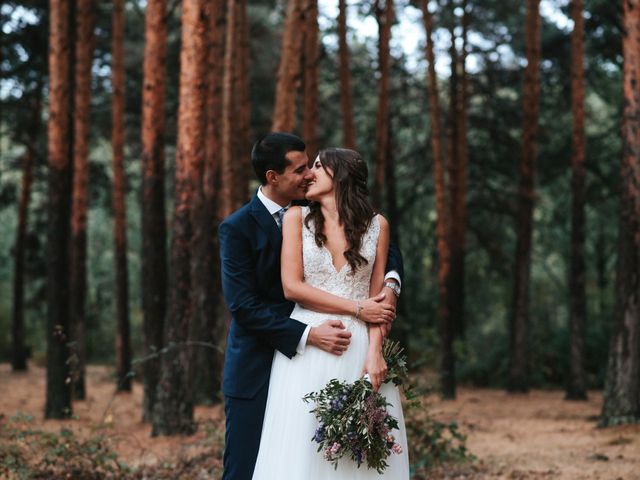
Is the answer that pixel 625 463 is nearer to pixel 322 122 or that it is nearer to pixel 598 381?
pixel 598 381

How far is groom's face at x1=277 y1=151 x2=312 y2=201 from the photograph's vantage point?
16.2ft

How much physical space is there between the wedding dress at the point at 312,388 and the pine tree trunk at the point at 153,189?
8259 millimetres

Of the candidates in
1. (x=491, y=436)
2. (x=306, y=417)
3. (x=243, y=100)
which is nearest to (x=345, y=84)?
(x=243, y=100)

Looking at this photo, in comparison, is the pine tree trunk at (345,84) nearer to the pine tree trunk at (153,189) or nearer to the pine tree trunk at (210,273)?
the pine tree trunk at (210,273)

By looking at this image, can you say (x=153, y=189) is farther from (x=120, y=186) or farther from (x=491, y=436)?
(x=491, y=436)

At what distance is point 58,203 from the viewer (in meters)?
13.9

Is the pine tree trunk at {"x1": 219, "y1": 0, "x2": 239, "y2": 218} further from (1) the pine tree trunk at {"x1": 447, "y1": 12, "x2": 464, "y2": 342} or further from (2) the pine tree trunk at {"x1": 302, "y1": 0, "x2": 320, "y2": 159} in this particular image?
(1) the pine tree trunk at {"x1": 447, "y1": 12, "x2": 464, "y2": 342}

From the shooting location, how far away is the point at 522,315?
19.8 meters

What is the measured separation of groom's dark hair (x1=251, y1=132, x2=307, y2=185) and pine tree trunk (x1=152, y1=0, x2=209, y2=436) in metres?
6.48

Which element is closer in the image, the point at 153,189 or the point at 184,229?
the point at 184,229

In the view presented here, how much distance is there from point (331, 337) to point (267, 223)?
0.74 m

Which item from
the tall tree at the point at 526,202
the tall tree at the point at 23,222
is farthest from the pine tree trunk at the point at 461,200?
the tall tree at the point at 23,222

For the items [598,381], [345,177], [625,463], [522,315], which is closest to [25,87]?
[522,315]

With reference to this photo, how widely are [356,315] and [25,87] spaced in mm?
19491
